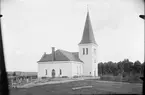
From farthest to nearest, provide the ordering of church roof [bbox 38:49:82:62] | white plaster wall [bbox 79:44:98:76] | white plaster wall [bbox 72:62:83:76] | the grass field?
white plaster wall [bbox 79:44:98:76] < white plaster wall [bbox 72:62:83:76] < church roof [bbox 38:49:82:62] < the grass field

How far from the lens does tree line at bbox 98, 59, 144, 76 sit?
364 cm

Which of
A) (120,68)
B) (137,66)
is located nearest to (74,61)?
(120,68)

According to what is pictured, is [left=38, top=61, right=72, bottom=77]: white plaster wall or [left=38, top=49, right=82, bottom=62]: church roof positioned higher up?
[left=38, top=49, right=82, bottom=62]: church roof

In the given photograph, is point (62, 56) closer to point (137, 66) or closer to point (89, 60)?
point (89, 60)

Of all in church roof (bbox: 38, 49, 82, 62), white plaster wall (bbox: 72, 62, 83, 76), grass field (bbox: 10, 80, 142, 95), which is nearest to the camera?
grass field (bbox: 10, 80, 142, 95)

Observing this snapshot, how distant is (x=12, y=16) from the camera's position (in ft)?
10.5

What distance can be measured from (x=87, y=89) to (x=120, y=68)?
0.82m

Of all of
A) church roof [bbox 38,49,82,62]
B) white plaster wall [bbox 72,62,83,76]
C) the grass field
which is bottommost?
the grass field

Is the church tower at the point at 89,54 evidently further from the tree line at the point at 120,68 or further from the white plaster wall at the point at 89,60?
the tree line at the point at 120,68

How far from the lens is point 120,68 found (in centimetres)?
391

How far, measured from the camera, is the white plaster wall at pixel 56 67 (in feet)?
11.7

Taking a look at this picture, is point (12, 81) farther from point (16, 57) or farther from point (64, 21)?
point (64, 21)

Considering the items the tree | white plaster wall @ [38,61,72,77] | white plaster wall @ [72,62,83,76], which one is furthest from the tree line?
white plaster wall @ [38,61,72,77]

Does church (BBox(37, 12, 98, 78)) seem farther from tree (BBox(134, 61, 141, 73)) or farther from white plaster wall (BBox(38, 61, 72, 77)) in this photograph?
tree (BBox(134, 61, 141, 73))
